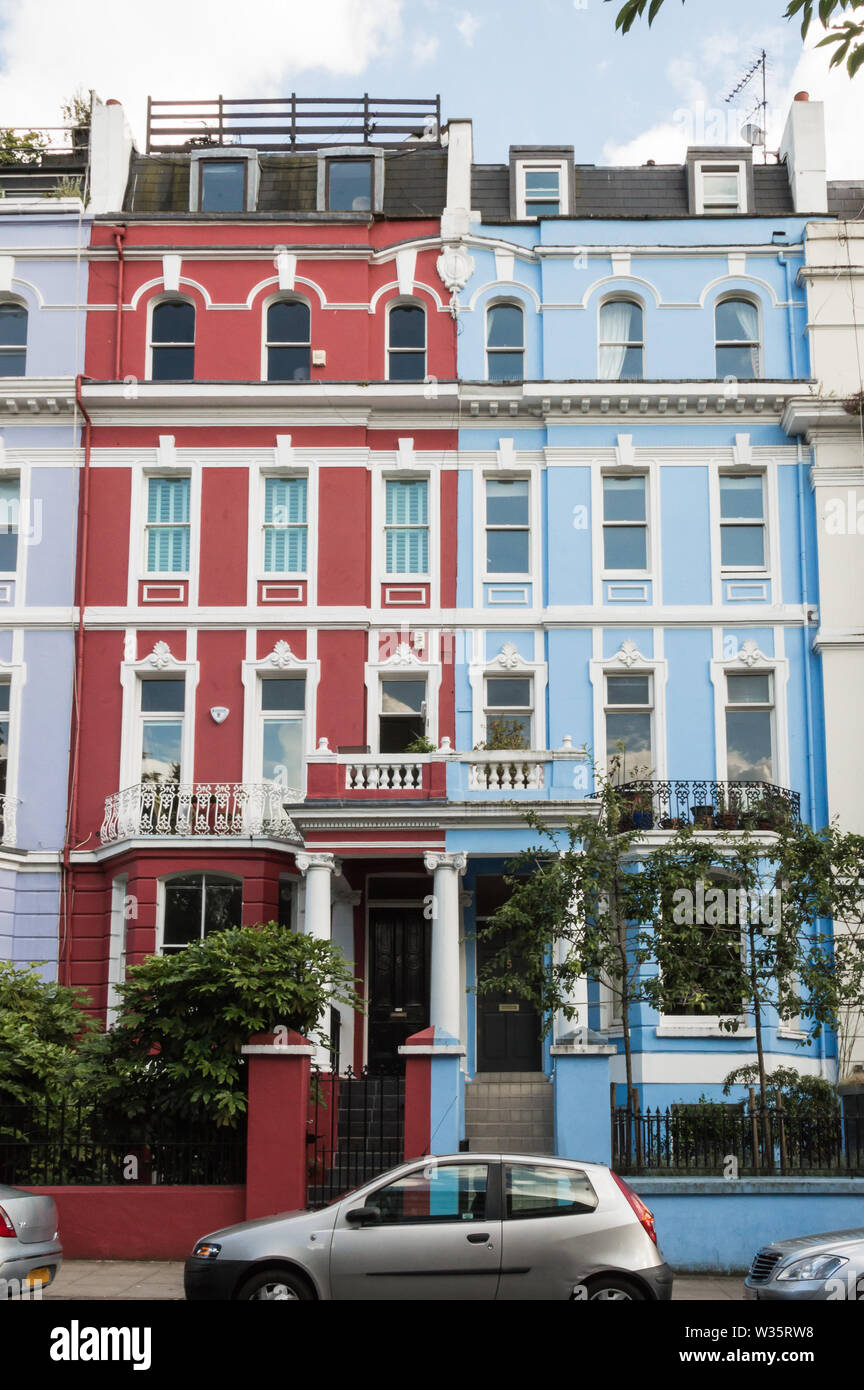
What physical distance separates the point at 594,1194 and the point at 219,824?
13.4 metres

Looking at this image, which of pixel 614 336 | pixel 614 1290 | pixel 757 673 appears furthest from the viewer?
pixel 614 336

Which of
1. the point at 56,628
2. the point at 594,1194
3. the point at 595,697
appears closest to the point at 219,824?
the point at 56,628

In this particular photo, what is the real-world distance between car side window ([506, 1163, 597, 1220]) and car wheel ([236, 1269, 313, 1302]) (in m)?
1.71

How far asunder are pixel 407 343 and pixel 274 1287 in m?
19.8

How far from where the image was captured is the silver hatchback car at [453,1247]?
11852 mm

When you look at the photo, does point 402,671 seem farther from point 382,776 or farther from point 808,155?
point 808,155

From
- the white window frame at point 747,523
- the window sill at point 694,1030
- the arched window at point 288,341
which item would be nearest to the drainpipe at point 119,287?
the arched window at point 288,341

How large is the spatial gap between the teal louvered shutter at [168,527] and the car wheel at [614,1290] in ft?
57.1

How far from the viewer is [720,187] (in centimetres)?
2911

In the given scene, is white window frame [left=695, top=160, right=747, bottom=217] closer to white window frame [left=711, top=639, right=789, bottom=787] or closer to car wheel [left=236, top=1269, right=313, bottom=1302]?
white window frame [left=711, top=639, right=789, bottom=787]

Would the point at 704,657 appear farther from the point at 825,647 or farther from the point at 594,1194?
the point at 594,1194

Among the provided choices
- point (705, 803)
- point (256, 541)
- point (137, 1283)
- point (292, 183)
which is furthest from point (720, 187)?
point (137, 1283)

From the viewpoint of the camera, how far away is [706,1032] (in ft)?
77.0

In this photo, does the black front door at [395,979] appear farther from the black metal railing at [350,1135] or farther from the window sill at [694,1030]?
the black metal railing at [350,1135]
